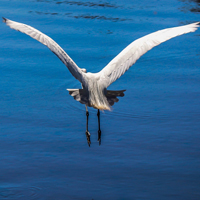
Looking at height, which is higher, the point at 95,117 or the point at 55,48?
the point at 55,48

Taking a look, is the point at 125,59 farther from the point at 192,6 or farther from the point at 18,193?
the point at 192,6

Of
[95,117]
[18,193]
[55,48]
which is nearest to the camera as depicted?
[18,193]

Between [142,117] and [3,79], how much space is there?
334cm

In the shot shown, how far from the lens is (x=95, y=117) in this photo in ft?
27.6

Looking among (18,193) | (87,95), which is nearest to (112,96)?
(87,95)

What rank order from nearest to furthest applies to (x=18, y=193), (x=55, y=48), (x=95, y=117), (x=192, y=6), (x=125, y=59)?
(x=18, y=193) → (x=55, y=48) → (x=125, y=59) → (x=95, y=117) → (x=192, y=6)

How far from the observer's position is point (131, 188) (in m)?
6.12

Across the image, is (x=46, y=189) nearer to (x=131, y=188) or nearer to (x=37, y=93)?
(x=131, y=188)

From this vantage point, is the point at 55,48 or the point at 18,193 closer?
the point at 18,193

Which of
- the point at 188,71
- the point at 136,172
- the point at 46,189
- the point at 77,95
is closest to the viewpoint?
the point at 46,189

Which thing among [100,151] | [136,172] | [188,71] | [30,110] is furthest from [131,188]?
[188,71]

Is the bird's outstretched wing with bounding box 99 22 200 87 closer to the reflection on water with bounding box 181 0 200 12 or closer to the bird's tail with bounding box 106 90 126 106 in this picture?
the bird's tail with bounding box 106 90 126 106

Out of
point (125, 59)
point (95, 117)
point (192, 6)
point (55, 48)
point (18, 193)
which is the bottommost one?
point (18, 193)

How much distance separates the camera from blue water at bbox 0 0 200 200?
6.26 metres
